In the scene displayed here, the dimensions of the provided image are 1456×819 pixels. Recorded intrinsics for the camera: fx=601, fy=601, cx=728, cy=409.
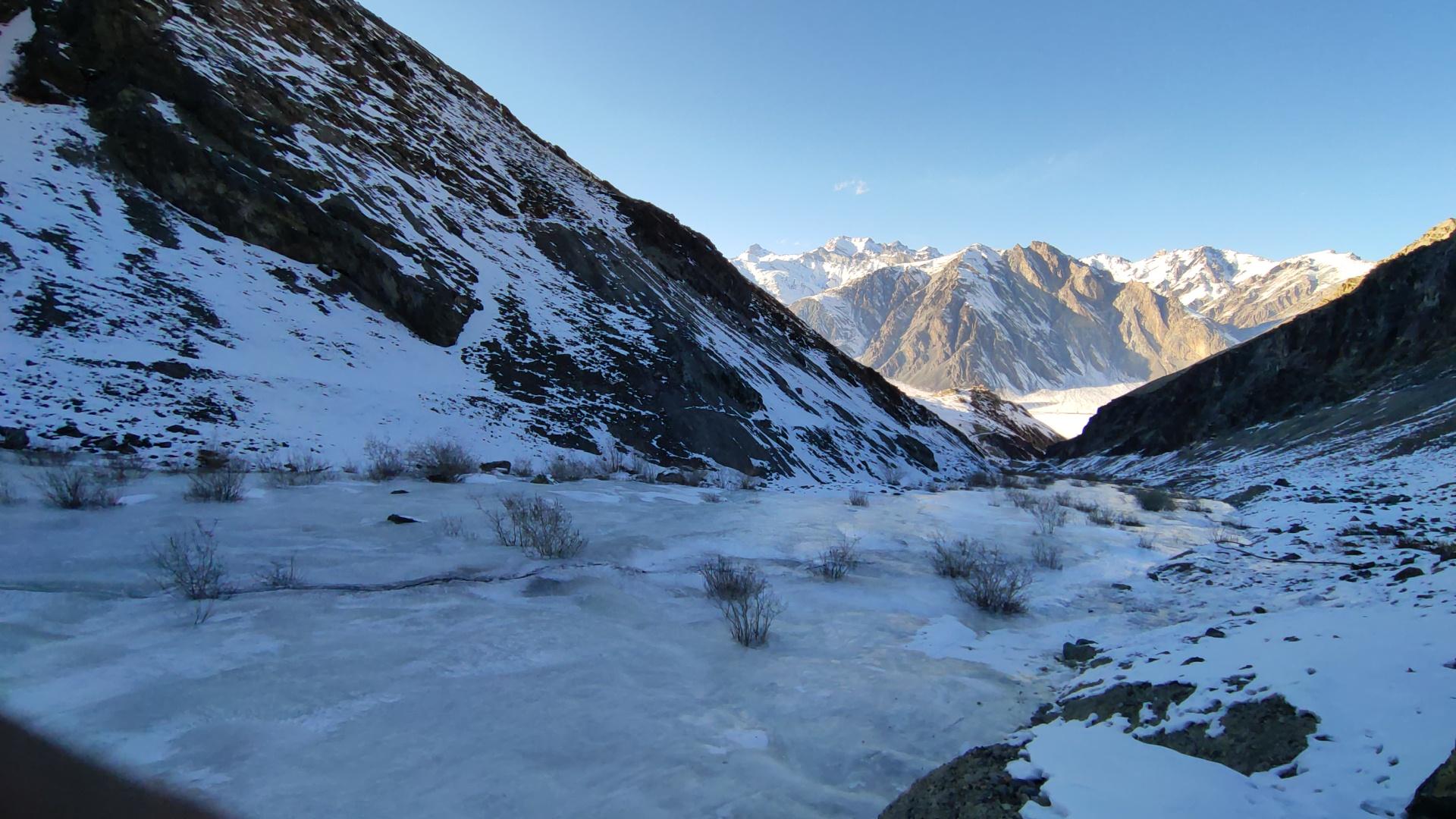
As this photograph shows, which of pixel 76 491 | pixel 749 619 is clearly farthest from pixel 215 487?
pixel 749 619

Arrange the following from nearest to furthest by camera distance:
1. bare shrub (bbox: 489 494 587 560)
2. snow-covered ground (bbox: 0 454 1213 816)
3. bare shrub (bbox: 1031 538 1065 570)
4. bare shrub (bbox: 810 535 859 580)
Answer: snow-covered ground (bbox: 0 454 1213 816) → bare shrub (bbox: 489 494 587 560) → bare shrub (bbox: 810 535 859 580) → bare shrub (bbox: 1031 538 1065 570)

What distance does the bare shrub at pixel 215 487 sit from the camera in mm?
6633

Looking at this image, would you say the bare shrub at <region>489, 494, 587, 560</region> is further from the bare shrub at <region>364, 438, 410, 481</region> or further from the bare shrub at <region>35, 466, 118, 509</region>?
the bare shrub at <region>364, 438, 410, 481</region>

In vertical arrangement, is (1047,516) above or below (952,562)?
below

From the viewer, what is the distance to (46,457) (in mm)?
7598

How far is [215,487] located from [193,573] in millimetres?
3380

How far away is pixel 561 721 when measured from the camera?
3.16m

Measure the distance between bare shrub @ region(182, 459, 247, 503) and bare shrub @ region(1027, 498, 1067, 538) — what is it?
10.5 meters

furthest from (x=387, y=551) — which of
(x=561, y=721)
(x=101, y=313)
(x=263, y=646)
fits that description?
(x=101, y=313)

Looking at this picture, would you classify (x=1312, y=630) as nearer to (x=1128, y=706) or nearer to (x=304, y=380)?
(x=1128, y=706)

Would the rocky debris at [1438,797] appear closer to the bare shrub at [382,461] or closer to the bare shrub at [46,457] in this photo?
the bare shrub at [46,457]

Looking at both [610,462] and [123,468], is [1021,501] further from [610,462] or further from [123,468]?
[123,468]

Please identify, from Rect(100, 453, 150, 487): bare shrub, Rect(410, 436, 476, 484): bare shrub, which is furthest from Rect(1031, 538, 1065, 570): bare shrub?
Rect(100, 453, 150, 487): bare shrub

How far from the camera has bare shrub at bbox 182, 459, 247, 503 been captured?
261 inches
